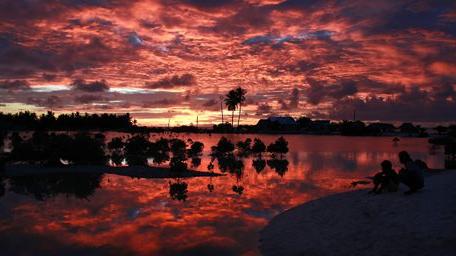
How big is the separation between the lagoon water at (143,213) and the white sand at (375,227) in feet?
4.48

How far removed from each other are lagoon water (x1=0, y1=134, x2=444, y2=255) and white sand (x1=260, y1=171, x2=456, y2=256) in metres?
1.37

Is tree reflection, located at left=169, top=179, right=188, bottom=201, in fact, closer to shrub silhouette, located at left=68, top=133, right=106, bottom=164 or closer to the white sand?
the white sand

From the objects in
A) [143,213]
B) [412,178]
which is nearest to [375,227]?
[412,178]

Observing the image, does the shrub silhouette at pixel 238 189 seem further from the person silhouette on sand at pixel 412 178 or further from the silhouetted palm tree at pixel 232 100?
the silhouetted palm tree at pixel 232 100

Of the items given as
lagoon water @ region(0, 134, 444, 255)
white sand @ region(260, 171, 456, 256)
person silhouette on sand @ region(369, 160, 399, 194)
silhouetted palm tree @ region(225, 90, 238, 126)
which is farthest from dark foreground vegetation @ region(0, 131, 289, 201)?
silhouetted palm tree @ region(225, 90, 238, 126)

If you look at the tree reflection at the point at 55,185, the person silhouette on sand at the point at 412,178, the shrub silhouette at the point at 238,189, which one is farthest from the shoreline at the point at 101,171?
the person silhouette on sand at the point at 412,178

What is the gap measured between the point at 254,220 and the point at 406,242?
763 centimetres

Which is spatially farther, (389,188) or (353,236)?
(389,188)

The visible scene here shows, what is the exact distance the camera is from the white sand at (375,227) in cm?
1126

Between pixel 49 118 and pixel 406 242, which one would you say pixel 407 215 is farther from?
pixel 49 118

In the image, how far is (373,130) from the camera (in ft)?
639

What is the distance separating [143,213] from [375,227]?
34.4 feet

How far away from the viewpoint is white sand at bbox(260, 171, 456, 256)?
36.9ft

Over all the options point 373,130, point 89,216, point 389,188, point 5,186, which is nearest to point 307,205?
point 389,188
